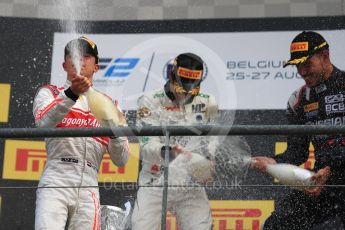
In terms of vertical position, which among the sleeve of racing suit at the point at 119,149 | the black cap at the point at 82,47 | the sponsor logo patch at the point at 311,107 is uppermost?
the black cap at the point at 82,47

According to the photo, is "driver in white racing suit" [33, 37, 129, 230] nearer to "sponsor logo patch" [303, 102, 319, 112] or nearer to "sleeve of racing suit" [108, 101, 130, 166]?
"sleeve of racing suit" [108, 101, 130, 166]

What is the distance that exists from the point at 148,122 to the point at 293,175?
0.69 meters

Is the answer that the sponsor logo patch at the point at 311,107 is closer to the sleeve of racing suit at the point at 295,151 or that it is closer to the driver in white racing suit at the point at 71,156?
the sleeve of racing suit at the point at 295,151

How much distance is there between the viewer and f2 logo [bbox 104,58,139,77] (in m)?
4.58

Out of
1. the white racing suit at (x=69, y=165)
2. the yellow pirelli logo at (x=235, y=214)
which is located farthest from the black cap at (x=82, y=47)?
the yellow pirelli logo at (x=235, y=214)

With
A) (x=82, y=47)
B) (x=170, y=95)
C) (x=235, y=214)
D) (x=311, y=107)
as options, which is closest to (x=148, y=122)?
(x=170, y=95)

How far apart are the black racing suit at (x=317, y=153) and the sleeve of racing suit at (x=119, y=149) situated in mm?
598

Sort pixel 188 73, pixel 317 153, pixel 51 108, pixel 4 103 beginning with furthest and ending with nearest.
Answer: pixel 4 103 → pixel 188 73 → pixel 317 153 → pixel 51 108

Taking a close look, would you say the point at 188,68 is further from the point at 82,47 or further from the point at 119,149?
the point at 119,149

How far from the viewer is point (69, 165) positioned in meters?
3.20

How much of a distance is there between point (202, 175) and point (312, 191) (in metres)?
0.40

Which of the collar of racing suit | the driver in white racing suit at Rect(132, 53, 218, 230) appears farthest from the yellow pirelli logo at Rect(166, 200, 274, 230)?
the collar of racing suit

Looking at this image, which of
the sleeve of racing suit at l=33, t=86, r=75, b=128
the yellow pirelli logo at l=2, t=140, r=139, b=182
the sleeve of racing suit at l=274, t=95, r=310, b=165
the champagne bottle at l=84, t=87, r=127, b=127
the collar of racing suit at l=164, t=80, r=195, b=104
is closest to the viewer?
the sleeve of racing suit at l=33, t=86, r=75, b=128

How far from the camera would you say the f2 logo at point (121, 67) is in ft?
15.0
